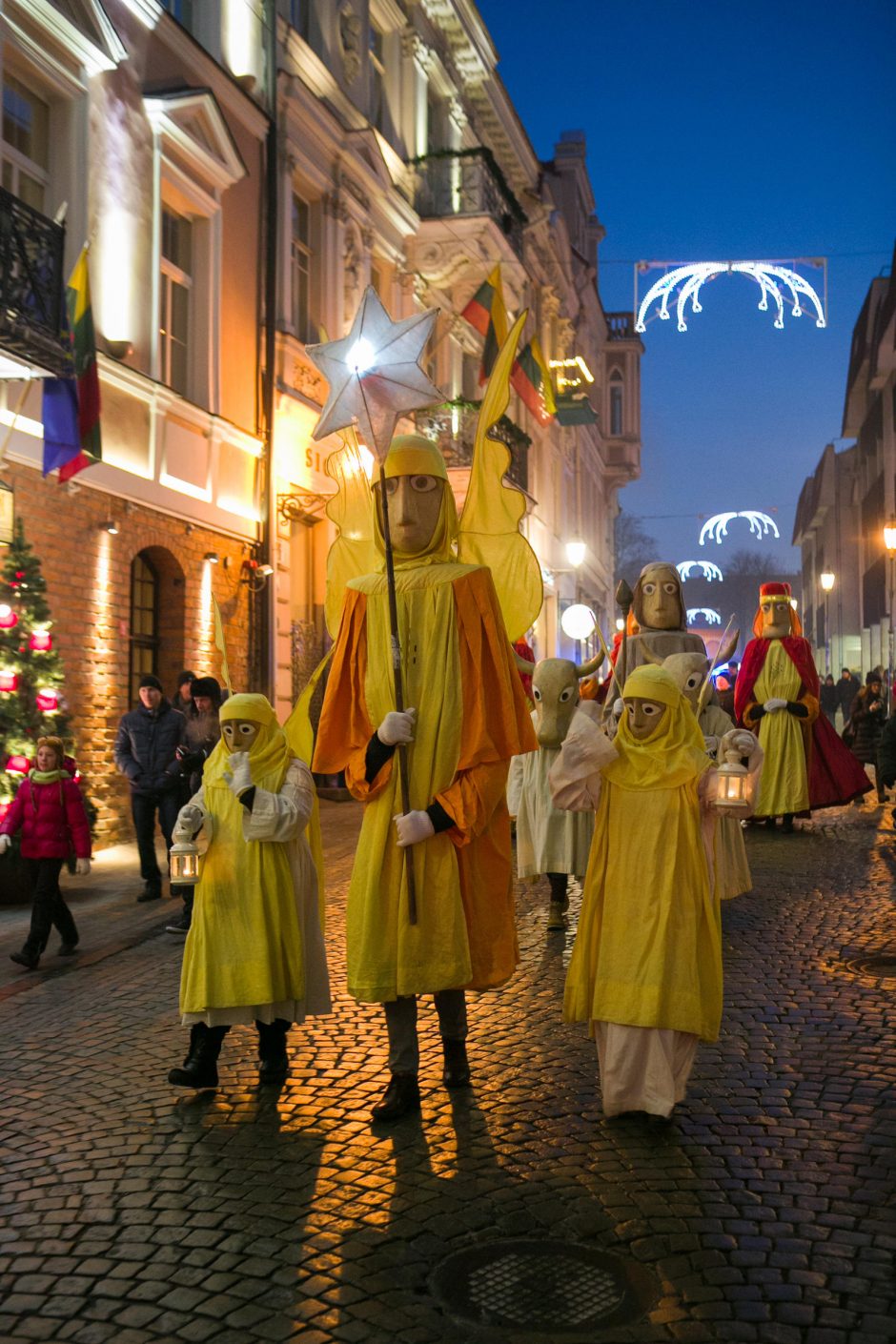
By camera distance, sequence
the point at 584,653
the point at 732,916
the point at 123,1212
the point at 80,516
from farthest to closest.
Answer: the point at 584,653 < the point at 80,516 < the point at 732,916 < the point at 123,1212

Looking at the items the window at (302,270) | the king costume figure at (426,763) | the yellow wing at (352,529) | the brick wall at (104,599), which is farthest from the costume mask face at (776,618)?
the king costume figure at (426,763)

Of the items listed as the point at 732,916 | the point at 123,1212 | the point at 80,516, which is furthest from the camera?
the point at 80,516

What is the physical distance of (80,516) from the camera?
43.6ft

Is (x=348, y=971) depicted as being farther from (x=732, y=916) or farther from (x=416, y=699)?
(x=732, y=916)

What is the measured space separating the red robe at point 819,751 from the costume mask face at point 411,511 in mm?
9022

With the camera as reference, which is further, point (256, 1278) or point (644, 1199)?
point (644, 1199)

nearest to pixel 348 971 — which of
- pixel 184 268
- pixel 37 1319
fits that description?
pixel 37 1319

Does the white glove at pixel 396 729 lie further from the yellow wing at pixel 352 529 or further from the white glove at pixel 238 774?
the yellow wing at pixel 352 529

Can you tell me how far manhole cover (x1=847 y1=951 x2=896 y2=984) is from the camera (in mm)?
7387

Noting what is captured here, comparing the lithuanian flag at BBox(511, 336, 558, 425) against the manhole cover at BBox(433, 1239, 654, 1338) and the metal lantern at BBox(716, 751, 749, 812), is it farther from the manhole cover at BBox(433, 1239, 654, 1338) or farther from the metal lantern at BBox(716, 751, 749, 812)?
the manhole cover at BBox(433, 1239, 654, 1338)

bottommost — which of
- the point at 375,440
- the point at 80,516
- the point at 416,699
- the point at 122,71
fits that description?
the point at 416,699

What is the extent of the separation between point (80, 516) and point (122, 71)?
475cm

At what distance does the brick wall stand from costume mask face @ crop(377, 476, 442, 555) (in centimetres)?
736

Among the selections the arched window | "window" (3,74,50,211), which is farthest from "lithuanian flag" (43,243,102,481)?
the arched window
